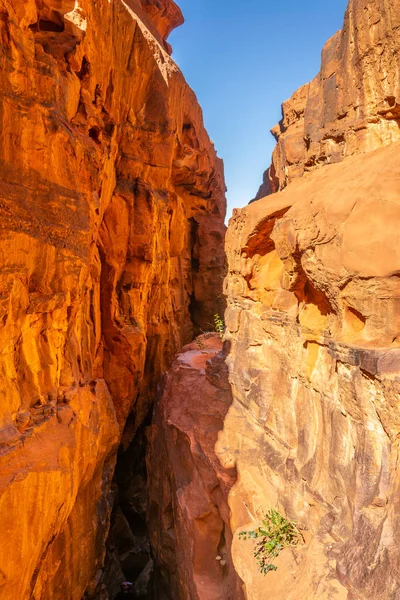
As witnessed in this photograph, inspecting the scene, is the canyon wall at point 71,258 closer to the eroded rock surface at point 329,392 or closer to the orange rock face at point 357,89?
the eroded rock surface at point 329,392

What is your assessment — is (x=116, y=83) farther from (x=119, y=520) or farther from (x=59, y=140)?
(x=119, y=520)

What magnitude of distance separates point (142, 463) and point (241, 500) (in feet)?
32.6

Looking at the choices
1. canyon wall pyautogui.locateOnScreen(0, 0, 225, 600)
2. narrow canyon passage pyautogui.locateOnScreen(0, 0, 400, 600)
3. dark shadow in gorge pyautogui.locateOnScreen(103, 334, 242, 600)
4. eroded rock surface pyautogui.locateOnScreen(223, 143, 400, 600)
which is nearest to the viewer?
eroded rock surface pyautogui.locateOnScreen(223, 143, 400, 600)

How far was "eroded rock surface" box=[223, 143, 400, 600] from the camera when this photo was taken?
4230 millimetres

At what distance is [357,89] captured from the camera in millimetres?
6305

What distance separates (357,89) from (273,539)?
775 centimetres

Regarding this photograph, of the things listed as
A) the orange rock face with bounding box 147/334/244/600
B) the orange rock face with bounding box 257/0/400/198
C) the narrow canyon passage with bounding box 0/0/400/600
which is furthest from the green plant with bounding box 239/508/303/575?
the orange rock face with bounding box 257/0/400/198

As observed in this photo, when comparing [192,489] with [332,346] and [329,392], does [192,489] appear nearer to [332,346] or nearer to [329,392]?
[329,392]

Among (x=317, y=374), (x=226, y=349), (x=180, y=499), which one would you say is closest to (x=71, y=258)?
(x=226, y=349)

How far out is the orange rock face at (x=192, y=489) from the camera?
7590mm

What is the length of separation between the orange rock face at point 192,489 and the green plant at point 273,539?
0.96 metres

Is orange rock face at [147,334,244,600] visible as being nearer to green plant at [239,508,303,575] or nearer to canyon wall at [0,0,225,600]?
green plant at [239,508,303,575]

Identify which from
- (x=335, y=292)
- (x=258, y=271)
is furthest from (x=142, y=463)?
(x=335, y=292)

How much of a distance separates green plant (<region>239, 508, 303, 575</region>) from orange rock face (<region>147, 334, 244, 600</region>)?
3.15 ft
